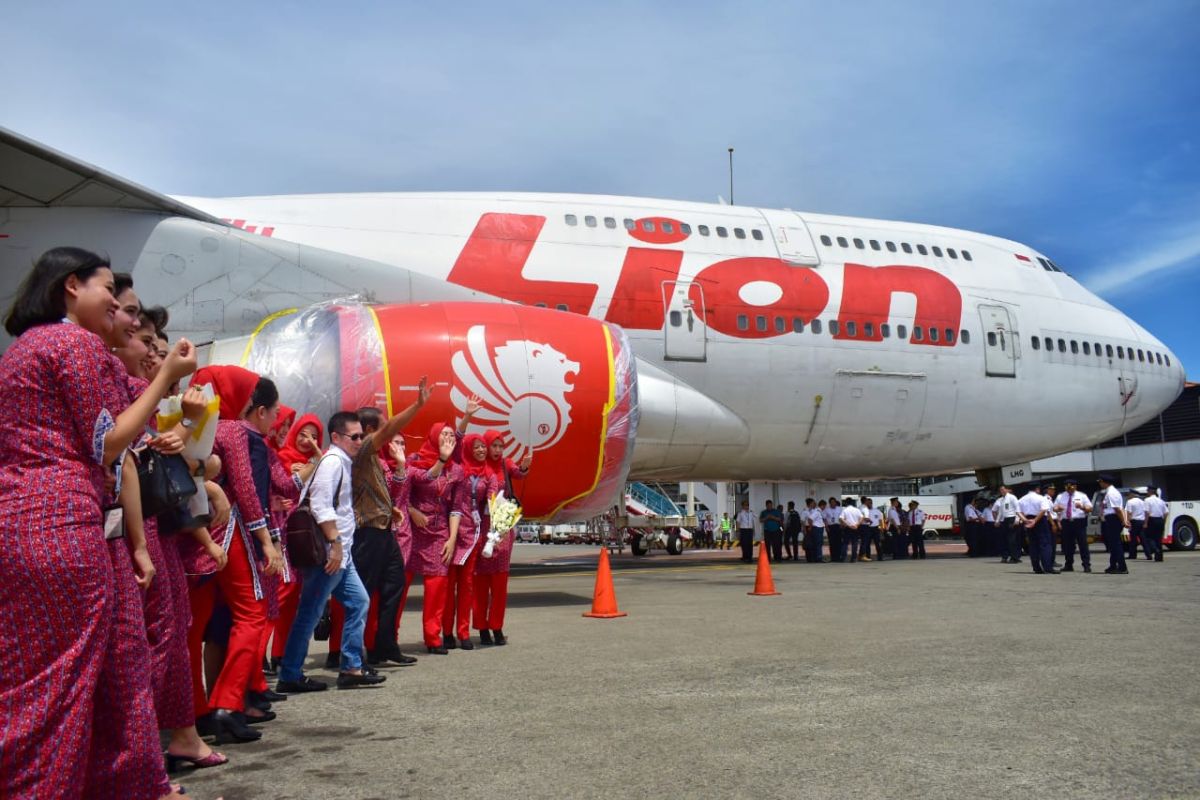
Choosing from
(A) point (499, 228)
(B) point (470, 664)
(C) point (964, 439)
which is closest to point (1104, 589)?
(C) point (964, 439)

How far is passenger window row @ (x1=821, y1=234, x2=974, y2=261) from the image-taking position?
16719 millimetres

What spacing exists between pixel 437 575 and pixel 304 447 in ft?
5.85

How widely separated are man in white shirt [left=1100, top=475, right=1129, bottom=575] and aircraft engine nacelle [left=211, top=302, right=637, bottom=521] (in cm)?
871

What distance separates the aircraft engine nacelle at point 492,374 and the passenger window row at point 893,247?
7.26 m

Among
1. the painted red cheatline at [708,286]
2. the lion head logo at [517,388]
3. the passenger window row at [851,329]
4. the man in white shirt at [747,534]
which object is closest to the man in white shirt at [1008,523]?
the passenger window row at [851,329]

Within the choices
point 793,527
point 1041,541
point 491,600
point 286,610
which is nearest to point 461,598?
point 491,600

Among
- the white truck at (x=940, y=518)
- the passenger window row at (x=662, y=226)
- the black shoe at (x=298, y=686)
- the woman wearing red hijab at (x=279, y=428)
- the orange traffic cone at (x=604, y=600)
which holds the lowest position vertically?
the black shoe at (x=298, y=686)

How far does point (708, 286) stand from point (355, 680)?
34.8ft

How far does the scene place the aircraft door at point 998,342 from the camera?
1741cm

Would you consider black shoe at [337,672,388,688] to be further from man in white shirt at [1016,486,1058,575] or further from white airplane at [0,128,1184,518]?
man in white shirt at [1016,486,1058,575]

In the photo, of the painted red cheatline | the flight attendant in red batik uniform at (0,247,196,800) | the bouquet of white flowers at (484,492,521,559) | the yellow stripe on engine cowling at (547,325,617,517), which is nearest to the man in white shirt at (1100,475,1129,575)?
the painted red cheatline

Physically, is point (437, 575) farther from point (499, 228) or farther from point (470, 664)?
point (499, 228)

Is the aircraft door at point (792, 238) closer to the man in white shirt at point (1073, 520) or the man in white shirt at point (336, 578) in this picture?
the man in white shirt at point (1073, 520)

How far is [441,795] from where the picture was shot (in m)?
3.39
